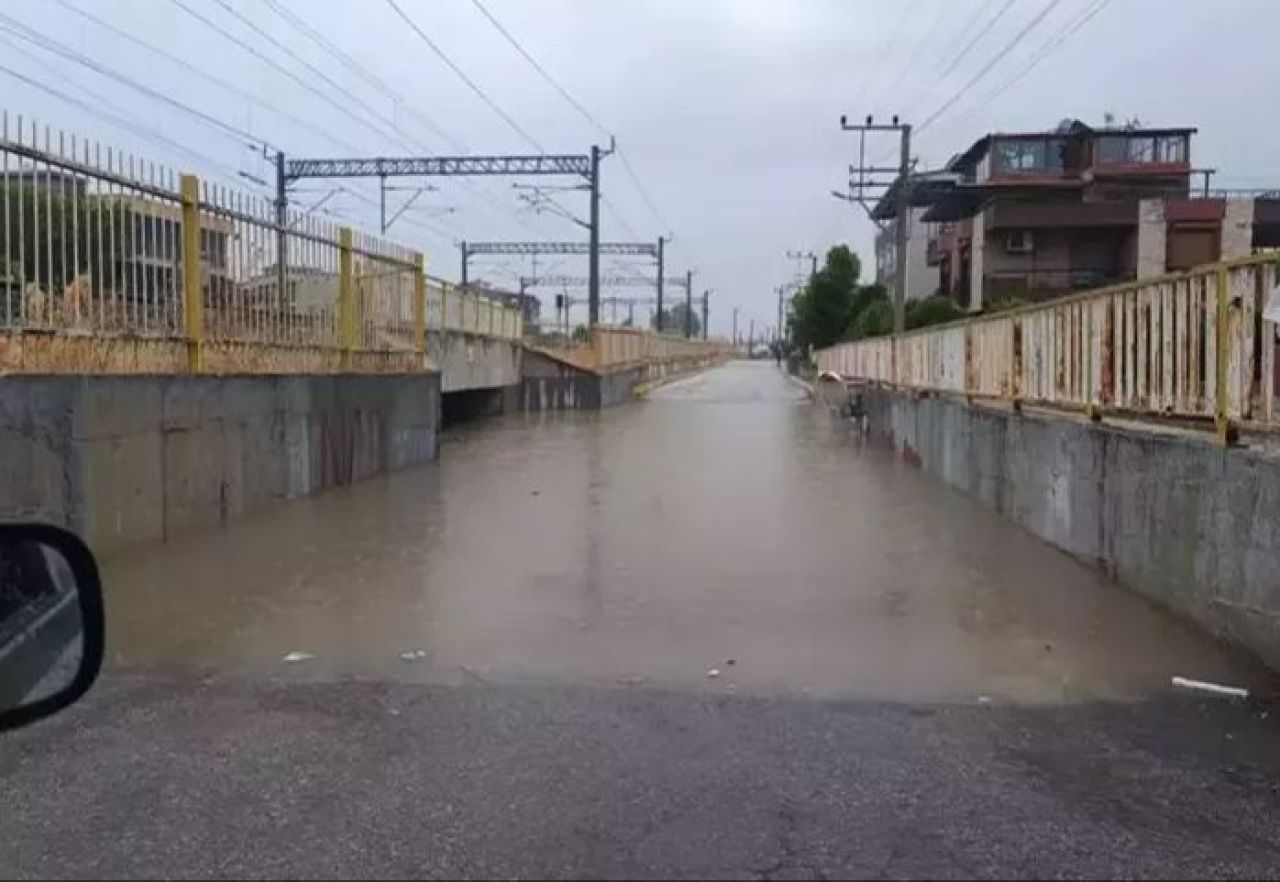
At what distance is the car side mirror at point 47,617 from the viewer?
2.55 m

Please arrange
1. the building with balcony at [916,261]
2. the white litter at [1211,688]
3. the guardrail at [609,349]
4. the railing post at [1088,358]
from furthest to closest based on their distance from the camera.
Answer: the building with balcony at [916,261]
the guardrail at [609,349]
the railing post at [1088,358]
the white litter at [1211,688]

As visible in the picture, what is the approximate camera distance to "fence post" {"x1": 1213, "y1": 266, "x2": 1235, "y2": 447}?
20.4ft

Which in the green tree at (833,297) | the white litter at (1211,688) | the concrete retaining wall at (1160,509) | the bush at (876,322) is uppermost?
the green tree at (833,297)

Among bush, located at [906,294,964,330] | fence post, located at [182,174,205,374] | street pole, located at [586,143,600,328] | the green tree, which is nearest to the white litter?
fence post, located at [182,174,205,374]

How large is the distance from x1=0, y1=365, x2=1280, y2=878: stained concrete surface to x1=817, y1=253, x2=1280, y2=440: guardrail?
1215 mm

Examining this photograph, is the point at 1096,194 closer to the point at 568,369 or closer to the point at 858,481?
the point at 568,369

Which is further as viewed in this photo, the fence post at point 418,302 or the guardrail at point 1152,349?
the fence post at point 418,302

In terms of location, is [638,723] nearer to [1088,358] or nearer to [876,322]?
[1088,358]

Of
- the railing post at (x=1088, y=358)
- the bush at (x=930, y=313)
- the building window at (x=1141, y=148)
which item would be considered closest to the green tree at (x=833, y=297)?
the building window at (x=1141, y=148)

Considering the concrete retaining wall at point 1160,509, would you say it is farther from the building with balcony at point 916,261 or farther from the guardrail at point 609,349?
the building with balcony at point 916,261

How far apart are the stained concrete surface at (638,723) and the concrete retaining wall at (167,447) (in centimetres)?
42

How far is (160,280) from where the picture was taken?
9.34 metres

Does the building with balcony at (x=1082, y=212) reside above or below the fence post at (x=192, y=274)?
above

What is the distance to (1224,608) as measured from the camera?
5.94 m
